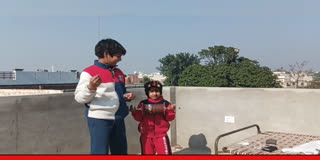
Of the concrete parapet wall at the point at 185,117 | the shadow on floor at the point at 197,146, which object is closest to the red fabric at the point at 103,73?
the concrete parapet wall at the point at 185,117

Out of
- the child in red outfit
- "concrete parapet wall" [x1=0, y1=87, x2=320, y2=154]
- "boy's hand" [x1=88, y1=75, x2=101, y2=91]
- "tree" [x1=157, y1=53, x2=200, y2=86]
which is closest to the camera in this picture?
"boy's hand" [x1=88, y1=75, x2=101, y2=91]

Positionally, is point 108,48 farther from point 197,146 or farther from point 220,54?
point 220,54

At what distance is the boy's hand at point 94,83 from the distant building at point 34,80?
3813 cm

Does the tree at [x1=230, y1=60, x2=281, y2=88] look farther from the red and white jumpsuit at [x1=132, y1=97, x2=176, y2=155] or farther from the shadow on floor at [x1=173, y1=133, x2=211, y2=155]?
the red and white jumpsuit at [x1=132, y1=97, x2=176, y2=155]

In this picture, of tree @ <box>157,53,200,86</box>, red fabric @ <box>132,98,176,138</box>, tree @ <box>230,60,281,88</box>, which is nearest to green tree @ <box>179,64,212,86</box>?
tree @ <box>230,60,281,88</box>

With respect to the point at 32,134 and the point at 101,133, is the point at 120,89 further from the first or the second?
the point at 32,134

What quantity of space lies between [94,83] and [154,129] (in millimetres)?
1036

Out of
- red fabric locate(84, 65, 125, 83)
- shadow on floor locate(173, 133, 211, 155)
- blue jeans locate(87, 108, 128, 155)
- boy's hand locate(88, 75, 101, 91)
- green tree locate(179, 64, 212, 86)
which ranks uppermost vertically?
green tree locate(179, 64, 212, 86)

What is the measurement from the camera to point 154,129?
3.11 metres

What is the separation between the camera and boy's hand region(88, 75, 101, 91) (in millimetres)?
2324

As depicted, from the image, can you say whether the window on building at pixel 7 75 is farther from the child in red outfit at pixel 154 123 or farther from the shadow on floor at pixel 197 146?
the child in red outfit at pixel 154 123

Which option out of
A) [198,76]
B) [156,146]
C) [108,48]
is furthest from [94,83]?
[198,76]

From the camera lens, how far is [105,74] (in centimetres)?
255

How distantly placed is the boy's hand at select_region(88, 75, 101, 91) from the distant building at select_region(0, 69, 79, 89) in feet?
125
